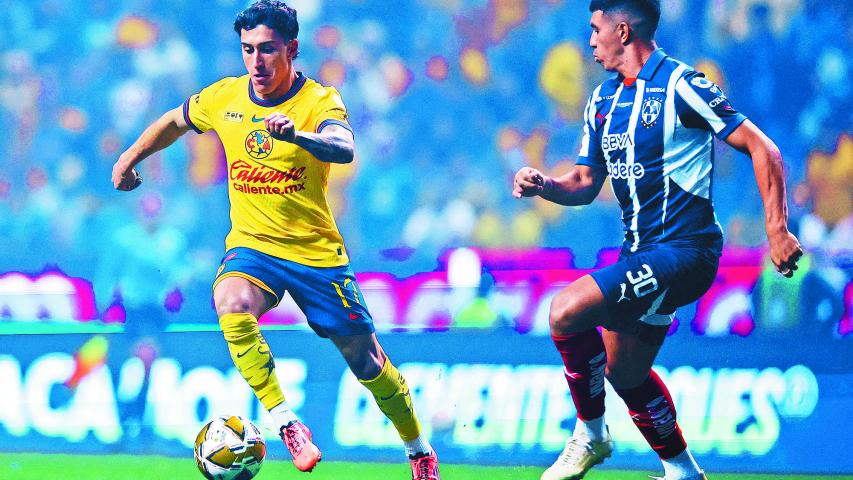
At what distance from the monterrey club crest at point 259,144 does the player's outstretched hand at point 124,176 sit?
638 mm

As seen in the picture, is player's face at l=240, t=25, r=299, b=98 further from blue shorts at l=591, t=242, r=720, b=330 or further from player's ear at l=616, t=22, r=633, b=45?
blue shorts at l=591, t=242, r=720, b=330

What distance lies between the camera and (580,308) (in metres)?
4.19

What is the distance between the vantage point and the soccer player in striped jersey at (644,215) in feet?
13.7

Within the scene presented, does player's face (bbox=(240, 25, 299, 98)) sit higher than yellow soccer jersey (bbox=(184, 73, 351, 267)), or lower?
higher

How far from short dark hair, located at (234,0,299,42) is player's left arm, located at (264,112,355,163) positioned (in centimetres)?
51

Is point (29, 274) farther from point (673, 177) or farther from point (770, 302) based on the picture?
point (770, 302)

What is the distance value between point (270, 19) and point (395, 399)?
168cm

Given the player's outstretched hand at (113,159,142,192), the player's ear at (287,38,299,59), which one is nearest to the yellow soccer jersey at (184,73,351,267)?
the player's ear at (287,38,299,59)

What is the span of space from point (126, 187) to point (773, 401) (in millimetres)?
3202

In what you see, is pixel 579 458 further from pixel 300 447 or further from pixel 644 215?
pixel 300 447

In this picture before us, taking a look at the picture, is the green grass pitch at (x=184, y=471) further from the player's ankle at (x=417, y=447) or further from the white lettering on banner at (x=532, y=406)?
the player's ankle at (x=417, y=447)

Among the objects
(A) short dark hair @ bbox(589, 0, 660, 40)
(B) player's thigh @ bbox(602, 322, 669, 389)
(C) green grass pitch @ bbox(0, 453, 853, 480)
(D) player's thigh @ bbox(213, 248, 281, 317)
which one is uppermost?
(A) short dark hair @ bbox(589, 0, 660, 40)

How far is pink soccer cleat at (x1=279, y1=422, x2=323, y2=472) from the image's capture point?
14.2ft

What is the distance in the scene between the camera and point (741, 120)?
4.22 m
